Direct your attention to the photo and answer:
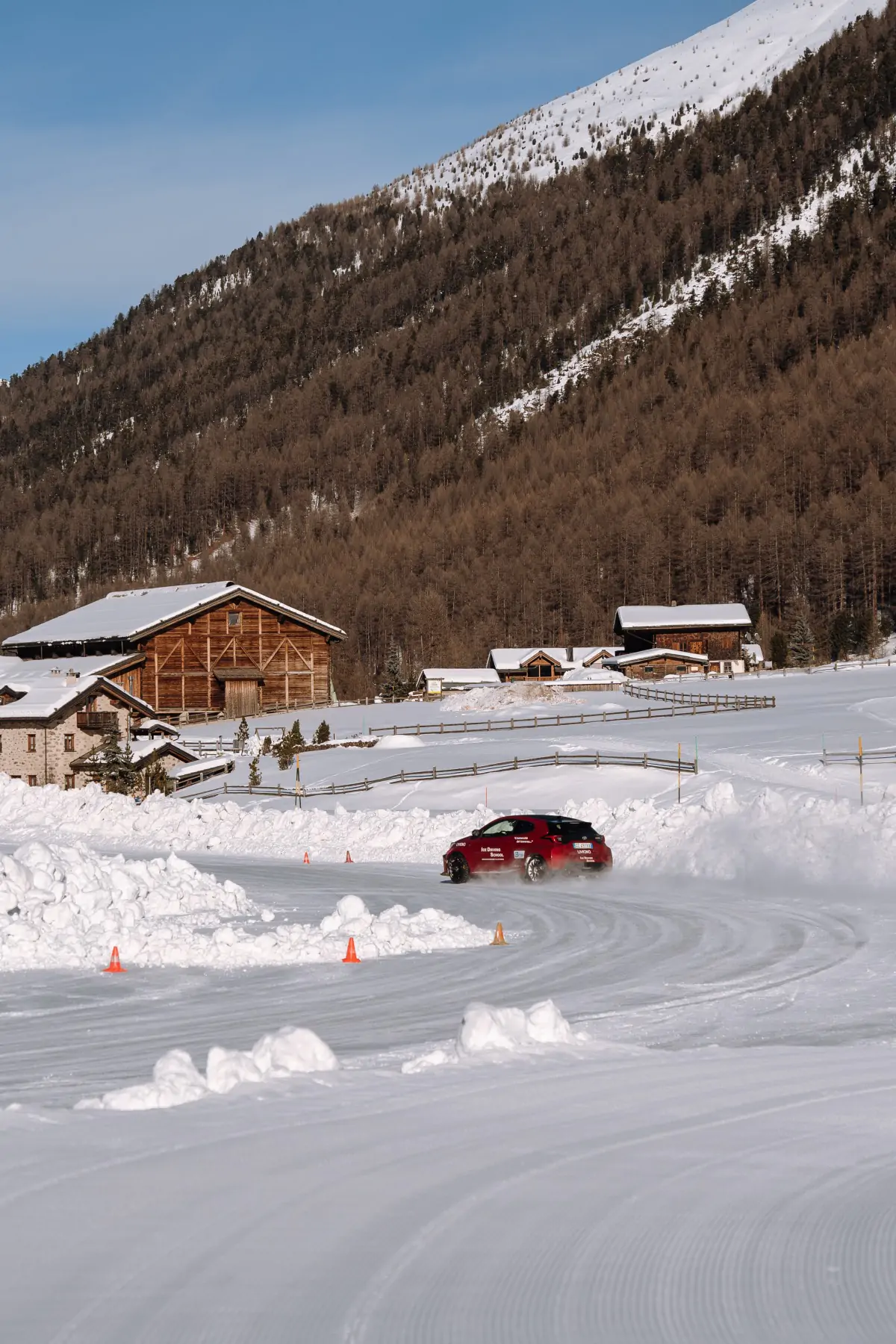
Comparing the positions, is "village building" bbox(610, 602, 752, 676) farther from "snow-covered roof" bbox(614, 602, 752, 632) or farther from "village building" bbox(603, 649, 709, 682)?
"village building" bbox(603, 649, 709, 682)

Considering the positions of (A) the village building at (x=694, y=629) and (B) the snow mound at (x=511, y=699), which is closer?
(B) the snow mound at (x=511, y=699)

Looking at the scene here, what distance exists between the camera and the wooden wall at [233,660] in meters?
88.5

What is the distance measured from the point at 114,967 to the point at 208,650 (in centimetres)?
7316

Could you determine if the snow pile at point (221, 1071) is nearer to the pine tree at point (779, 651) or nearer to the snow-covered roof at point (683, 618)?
the pine tree at point (779, 651)

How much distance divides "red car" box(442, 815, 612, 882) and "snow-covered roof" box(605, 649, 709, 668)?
290ft

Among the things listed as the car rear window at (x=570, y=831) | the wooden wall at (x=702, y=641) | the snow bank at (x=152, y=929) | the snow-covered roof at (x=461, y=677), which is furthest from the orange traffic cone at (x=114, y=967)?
the wooden wall at (x=702, y=641)

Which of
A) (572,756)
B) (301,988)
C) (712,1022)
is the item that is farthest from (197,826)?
(712,1022)

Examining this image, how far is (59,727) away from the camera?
69375 mm

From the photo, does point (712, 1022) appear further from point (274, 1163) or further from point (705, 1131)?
point (274, 1163)

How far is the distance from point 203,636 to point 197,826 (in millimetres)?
46041

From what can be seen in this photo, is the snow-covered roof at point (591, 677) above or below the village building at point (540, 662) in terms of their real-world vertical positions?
below

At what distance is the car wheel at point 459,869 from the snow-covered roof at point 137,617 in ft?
195

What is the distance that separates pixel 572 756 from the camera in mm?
54531

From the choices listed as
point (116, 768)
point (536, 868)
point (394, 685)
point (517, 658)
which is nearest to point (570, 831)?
point (536, 868)
